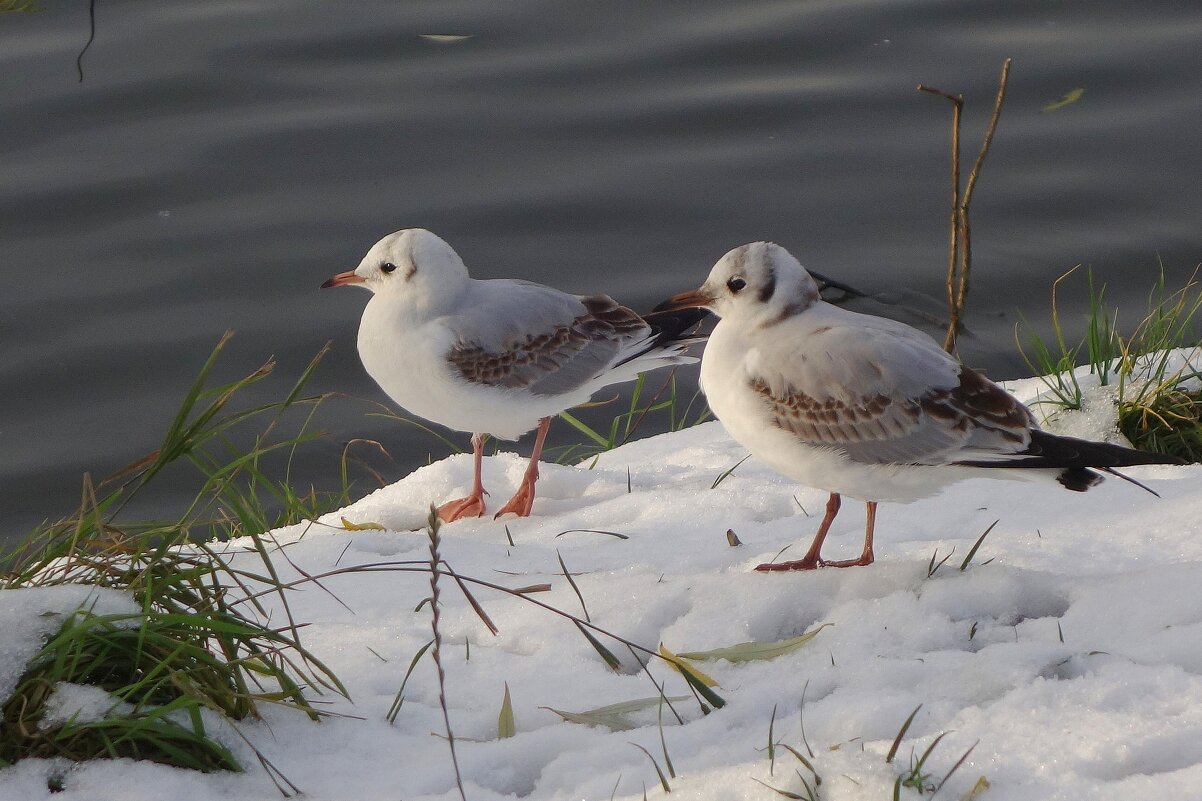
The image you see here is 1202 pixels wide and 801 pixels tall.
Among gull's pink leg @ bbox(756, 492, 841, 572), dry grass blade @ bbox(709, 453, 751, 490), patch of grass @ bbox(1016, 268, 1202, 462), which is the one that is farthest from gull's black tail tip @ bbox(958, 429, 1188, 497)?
patch of grass @ bbox(1016, 268, 1202, 462)

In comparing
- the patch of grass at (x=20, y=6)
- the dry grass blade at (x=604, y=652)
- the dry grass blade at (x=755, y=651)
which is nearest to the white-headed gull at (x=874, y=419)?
the dry grass blade at (x=755, y=651)

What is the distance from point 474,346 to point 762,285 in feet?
5.43

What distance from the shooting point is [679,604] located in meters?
4.15

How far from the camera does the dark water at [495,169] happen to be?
8914 millimetres

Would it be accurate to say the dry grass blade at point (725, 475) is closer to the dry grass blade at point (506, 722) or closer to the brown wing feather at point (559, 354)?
the brown wing feather at point (559, 354)

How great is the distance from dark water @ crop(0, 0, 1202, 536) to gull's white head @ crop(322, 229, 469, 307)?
2.43 metres

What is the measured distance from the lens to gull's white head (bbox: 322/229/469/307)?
19.4 feet

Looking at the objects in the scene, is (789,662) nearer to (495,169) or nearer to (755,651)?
(755,651)

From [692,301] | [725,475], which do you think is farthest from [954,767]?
[725,475]

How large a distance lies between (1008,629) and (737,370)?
122cm

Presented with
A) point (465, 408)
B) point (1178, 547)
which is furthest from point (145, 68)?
point (1178, 547)

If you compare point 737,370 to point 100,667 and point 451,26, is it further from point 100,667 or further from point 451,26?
point 451,26

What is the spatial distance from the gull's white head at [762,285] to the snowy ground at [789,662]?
2.52 feet

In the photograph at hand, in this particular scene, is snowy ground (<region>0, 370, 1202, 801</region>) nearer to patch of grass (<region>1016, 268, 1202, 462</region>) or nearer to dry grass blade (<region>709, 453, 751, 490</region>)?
dry grass blade (<region>709, 453, 751, 490</region>)
